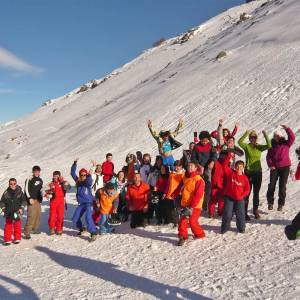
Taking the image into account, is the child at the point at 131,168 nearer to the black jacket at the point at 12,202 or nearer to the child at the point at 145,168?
the child at the point at 145,168

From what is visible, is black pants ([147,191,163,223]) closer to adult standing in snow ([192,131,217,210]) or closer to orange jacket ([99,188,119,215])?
orange jacket ([99,188,119,215])

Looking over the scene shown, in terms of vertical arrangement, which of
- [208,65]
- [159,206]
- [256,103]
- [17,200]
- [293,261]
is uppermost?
[208,65]

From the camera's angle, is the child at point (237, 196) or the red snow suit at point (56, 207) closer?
the child at point (237, 196)

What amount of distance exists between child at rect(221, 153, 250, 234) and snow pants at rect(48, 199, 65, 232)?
4.27m

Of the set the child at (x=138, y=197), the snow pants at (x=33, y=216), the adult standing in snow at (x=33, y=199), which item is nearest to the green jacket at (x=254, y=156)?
the child at (x=138, y=197)

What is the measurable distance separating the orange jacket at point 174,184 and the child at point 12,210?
11.9 ft

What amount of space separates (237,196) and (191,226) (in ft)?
3.85

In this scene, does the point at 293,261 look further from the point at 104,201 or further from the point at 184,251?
the point at 104,201

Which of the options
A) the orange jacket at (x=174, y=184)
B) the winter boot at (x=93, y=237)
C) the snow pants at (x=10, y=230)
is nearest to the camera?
the orange jacket at (x=174, y=184)

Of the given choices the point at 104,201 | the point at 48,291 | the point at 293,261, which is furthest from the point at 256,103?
the point at 48,291

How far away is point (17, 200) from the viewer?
9.63 m

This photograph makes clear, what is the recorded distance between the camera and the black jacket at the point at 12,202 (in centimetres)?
949

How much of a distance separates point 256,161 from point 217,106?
16.0 meters

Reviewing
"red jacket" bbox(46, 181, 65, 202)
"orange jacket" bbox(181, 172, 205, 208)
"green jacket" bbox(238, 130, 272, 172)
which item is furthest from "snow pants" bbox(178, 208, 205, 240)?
"red jacket" bbox(46, 181, 65, 202)
